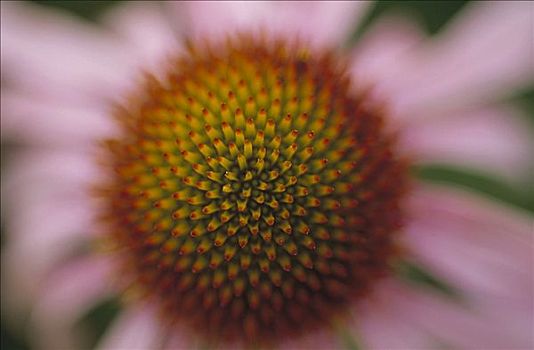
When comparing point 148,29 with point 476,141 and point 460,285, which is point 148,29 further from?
point 460,285

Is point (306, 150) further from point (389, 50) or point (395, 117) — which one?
point (389, 50)

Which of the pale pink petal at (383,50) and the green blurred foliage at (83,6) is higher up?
the green blurred foliage at (83,6)

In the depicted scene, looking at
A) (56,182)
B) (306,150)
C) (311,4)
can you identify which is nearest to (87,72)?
(56,182)

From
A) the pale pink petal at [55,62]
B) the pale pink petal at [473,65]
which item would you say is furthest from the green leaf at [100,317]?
the pale pink petal at [473,65]

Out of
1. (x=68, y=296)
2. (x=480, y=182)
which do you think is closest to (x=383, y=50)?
(x=480, y=182)

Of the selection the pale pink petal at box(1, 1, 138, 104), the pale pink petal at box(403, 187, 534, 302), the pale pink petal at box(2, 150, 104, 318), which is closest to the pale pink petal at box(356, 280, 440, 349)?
the pale pink petal at box(403, 187, 534, 302)

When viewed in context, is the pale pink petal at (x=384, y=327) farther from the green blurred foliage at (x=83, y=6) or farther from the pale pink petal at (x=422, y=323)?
the green blurred foliage at (x=83, y=6)
